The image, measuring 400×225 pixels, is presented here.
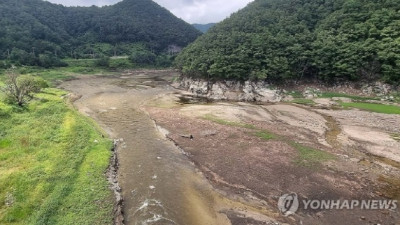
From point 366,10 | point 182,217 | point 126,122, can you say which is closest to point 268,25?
point 366,10

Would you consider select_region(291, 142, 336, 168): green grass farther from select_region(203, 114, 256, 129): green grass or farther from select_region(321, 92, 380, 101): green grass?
select_region(321, 92, 380, 101): green grass

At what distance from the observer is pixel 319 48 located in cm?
6319

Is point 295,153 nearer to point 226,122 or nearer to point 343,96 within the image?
point 226,122

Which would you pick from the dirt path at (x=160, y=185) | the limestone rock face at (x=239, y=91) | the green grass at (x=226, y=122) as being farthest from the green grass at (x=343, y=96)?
the dirt path at (x=160, y=185)

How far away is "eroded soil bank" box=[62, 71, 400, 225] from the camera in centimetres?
1814

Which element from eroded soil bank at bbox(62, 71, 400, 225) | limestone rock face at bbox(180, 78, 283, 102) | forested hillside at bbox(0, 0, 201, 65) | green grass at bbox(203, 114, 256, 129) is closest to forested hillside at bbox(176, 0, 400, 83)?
limestone rock face at bbox(180, 78, 283, 102)

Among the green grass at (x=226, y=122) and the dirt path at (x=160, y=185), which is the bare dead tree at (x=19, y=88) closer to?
the dirt path at (x=160, y=185)

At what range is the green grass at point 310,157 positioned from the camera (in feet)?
81.9

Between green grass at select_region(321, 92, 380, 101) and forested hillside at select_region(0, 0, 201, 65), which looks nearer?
green grass at select_region(321, 92, 380, 101)

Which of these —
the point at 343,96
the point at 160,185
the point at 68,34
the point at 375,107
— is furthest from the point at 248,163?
the point at 68,34

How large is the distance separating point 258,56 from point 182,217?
→ 182 feet

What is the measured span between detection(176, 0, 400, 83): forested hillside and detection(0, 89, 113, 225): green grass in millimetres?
41812

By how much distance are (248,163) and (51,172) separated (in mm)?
17220

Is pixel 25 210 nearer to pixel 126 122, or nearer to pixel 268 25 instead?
pixel 126 122
